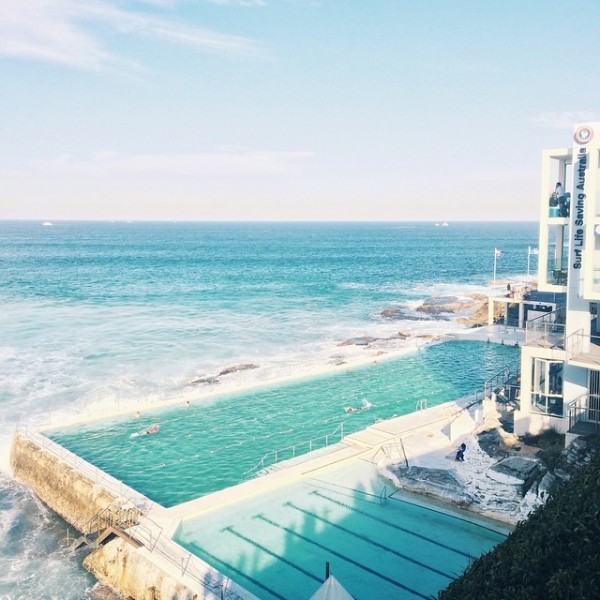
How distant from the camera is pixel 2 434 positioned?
31438mm

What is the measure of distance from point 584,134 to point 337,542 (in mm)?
16203

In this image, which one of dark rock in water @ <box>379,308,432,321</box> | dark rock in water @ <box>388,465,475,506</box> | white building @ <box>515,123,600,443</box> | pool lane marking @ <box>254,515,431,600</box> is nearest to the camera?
pool lane marking @ <box>254,515,431,600</box>

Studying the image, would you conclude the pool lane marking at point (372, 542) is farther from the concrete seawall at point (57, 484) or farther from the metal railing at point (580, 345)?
the metal railing at point (580, 345)

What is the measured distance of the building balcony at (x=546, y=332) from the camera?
80.8ft

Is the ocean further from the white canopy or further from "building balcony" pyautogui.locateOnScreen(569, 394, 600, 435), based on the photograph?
"building balcony" pyautogui.locateOnScreen(569, 394, 600, 435)

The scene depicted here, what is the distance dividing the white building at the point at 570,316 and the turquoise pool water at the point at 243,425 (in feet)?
28.7

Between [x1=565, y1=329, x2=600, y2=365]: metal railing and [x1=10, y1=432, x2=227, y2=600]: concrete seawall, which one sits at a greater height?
[x1=565, y1=329, x2=600, y2=365]: metal railing

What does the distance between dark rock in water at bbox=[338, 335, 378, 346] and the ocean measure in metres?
0.49

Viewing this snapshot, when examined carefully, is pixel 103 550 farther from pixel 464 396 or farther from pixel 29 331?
pixel 29 331

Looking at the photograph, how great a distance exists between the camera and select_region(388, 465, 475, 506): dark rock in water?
21.2 meters

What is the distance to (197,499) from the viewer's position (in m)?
22.1

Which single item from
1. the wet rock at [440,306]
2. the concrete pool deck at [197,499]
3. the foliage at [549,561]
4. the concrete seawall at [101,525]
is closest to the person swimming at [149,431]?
the concrete pool deck at [197,499]

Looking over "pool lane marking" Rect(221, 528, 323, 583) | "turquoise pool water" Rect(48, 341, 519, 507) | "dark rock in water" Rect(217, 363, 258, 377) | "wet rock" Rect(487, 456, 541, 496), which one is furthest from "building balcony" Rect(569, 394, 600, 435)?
"dark rock in water" Rect(217, 363, 258, 377)

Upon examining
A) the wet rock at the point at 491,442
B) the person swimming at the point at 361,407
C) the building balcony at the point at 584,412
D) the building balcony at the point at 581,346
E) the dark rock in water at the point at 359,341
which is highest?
the building balcony at the point at 581,346
